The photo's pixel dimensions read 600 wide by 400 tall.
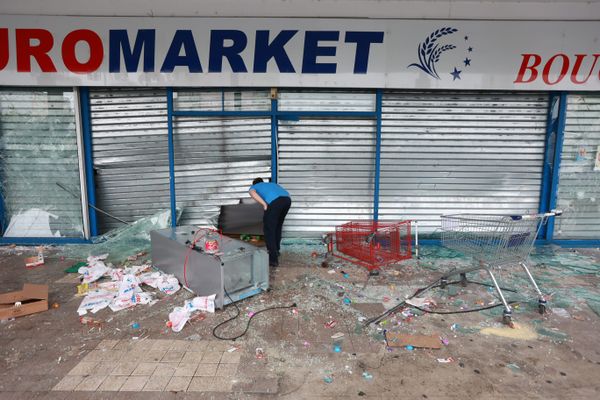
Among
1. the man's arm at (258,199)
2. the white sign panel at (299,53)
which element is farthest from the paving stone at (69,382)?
the white sign panel at (299,53)

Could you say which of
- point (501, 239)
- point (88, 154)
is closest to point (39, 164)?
point (88, 154)

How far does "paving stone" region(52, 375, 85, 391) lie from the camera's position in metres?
3.12

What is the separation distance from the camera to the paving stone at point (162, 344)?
371cm

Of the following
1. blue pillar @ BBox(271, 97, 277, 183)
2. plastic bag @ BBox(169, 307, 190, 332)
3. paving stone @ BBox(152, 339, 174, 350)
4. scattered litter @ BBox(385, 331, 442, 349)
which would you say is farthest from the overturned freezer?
blue pillar @ BBox(271, 97, 277, 183)

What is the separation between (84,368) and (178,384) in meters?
0.96

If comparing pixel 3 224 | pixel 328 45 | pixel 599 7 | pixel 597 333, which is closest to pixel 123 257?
pixel 3 224

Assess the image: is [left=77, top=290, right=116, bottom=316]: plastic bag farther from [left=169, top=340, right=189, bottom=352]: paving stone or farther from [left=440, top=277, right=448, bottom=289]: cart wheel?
[left=440, top=277, right=448, bottom=289]: cart wheel

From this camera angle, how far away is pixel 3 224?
7266 mm

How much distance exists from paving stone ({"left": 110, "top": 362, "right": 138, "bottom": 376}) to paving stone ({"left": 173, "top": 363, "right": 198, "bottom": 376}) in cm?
41

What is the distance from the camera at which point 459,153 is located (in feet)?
23.8

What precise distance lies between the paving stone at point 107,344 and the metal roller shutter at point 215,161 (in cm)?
378

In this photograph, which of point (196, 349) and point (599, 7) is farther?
point (599, 7)

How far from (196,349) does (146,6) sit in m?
5.96

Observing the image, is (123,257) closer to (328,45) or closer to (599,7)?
(328,45)
